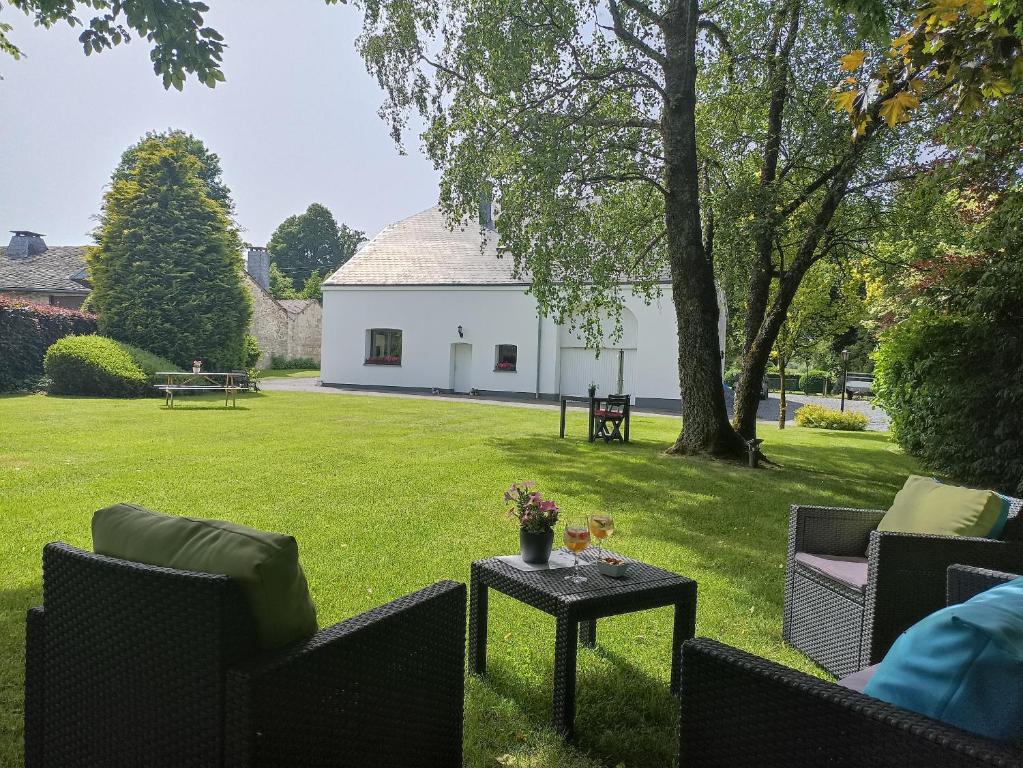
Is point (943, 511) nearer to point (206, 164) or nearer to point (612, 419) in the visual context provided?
point (612, 419)

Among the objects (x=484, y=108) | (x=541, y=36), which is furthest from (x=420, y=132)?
(x=541, y=36)

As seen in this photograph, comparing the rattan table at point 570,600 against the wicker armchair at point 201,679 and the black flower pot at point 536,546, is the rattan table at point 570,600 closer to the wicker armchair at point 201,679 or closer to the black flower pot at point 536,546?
the black flower pot at point 536,546

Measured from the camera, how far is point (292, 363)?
35156mm

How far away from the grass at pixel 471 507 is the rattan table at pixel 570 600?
0.42ft

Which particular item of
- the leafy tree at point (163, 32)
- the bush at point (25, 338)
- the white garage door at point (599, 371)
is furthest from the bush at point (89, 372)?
the leafy tree at point (163, 32)

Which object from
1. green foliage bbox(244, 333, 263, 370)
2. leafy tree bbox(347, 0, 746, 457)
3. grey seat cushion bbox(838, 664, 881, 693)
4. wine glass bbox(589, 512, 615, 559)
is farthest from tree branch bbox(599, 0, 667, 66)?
green foliage bbox(244, 333, 263, 370)

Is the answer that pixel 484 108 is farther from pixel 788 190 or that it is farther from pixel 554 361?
pixel 554 361

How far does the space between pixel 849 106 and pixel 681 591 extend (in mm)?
2871

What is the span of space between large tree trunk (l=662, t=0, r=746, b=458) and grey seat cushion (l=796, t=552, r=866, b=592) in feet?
20.3

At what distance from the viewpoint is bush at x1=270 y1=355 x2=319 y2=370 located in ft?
112

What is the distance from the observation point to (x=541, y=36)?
865 centimetres

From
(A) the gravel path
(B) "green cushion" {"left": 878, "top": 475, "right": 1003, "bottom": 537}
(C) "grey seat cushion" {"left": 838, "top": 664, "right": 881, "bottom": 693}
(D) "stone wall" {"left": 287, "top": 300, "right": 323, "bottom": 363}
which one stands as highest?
(D) "stone wall" {"left": 287, "top": 300, "right": 323, "bottom": 363}

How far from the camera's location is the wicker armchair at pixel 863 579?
9.11 ft

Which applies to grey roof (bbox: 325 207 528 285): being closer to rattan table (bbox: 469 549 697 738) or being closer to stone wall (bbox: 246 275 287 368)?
stone wall (bbox: 246 275 287 368)
